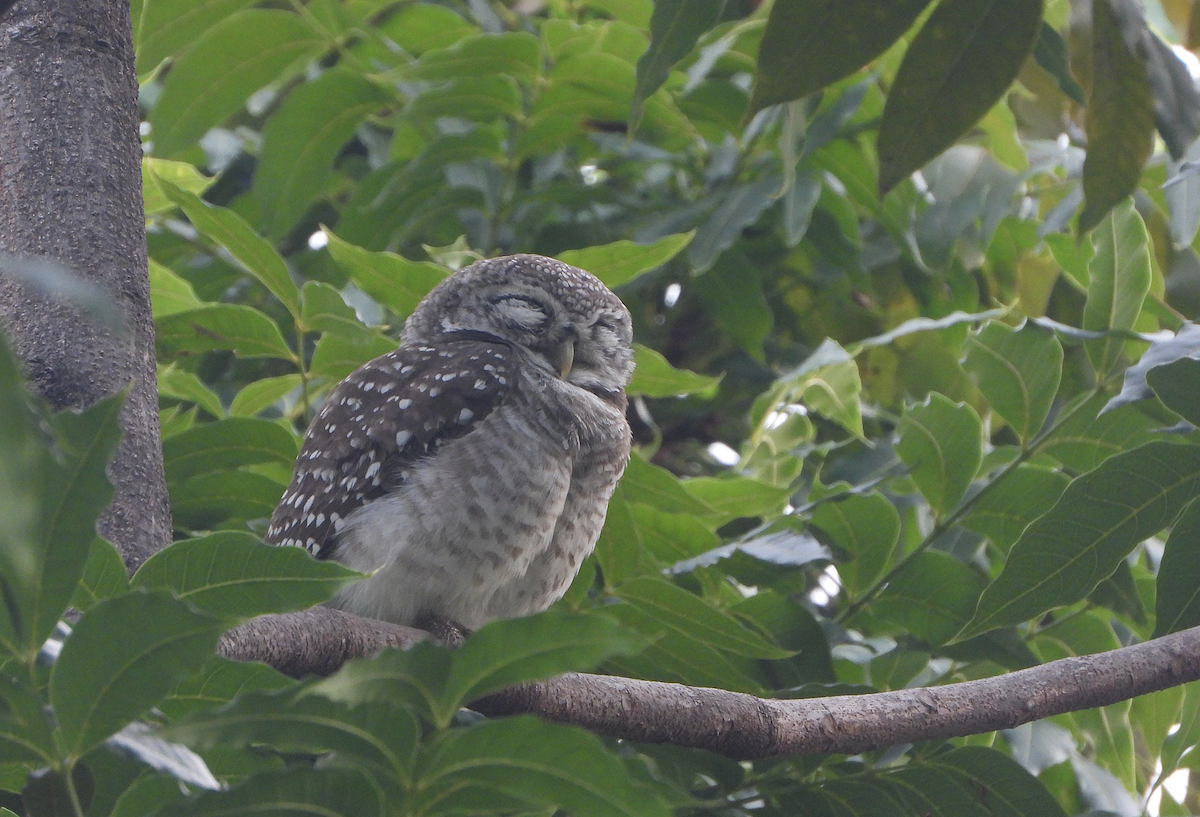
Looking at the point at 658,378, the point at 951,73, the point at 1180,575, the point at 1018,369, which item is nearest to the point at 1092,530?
the point at 1180,575

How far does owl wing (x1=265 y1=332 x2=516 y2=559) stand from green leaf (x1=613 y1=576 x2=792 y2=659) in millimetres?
599

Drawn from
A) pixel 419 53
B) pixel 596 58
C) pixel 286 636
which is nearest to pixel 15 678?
pixel 286 636

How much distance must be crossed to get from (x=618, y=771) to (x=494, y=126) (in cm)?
233

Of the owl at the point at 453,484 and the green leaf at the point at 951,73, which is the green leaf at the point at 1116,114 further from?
the owl at the point at 453,484

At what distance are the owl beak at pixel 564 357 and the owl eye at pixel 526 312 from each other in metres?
0.08

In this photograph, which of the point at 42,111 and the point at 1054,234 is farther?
the point at 1054,234

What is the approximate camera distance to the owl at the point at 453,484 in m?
2.29

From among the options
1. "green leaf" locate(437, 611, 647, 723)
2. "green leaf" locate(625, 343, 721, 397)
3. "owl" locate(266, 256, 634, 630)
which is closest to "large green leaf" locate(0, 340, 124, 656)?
"green leaf" locate(437, 611, 647, 723)

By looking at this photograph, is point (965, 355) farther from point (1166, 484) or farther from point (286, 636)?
point (286, 636)

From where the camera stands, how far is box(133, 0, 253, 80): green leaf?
2.77m

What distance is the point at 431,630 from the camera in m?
2.34

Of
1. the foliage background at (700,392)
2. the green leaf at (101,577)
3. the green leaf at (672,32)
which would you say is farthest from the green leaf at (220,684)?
the green leaf at (672,32)

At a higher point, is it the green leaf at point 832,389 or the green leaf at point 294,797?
the green leaf at point 294,797

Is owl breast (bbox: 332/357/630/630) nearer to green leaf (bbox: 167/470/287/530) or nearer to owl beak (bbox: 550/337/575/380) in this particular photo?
green leaf (bbox: 167/470/287/530)
